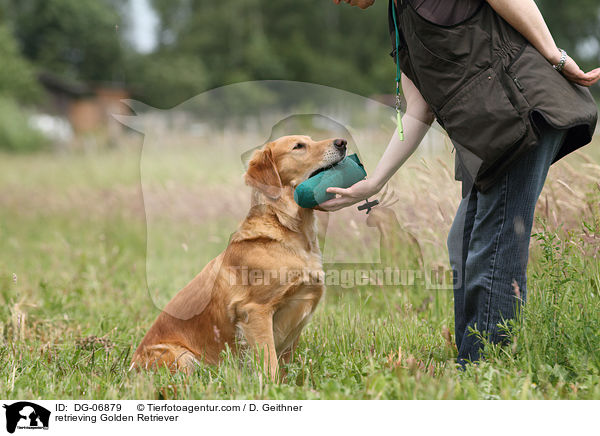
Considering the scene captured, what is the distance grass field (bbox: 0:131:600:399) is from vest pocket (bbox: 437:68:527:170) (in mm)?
522

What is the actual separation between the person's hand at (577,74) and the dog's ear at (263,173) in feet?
4.52

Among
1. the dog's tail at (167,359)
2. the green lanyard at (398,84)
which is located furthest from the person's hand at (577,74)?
the dog's tail at (167,359)

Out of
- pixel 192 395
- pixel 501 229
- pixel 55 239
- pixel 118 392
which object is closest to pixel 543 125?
pixel 501 229

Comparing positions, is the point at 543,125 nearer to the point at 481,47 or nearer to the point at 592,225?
the point at 481,47

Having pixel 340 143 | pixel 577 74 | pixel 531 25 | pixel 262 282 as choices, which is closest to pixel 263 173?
pixel 340 143

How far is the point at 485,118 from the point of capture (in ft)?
7.55

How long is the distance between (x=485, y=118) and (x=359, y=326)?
1436 millimetres

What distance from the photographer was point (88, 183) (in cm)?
1145

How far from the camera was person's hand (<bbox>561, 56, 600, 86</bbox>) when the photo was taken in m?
2.39

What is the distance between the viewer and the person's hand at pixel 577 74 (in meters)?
2.39

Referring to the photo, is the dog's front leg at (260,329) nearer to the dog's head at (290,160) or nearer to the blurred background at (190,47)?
the dog's head at (290,160)

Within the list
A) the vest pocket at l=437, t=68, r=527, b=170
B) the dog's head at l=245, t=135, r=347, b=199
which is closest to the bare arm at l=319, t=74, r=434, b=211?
the dog's head at l=245, t=135, r=347, b=199

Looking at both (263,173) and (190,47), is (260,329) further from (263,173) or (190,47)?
(190,47)
